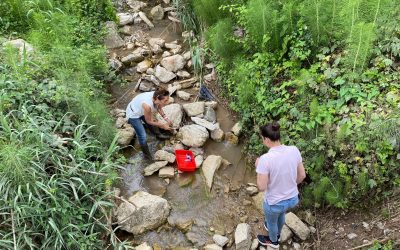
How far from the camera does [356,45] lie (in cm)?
438

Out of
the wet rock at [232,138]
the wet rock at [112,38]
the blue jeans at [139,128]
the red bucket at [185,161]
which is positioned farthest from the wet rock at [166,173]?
the wet rock at [112,38]

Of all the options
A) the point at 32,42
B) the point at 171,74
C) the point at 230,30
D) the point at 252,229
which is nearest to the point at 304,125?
the point at 252,229

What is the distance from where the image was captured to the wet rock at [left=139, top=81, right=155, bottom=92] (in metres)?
6.73

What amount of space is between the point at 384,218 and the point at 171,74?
438 cm

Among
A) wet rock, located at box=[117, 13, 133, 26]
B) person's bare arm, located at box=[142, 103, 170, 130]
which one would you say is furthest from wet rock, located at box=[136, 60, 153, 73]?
person's bare arm, located at box=[142, 103, 170, 130]

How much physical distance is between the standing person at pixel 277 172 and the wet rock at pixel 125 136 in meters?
2.72

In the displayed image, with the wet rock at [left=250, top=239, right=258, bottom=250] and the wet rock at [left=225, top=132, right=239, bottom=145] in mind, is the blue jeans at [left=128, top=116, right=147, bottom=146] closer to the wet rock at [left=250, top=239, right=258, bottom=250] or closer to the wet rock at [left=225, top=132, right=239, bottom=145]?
the wet rock at [left=225, top=132, right=239, bottom=145]

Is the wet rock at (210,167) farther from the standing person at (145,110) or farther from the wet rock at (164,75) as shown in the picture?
the wet rock at (164,75)

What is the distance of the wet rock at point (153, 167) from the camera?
5266 millimetres

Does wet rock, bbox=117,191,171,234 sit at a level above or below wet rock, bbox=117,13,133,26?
below

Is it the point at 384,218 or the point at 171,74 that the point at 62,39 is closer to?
the point at 171,74

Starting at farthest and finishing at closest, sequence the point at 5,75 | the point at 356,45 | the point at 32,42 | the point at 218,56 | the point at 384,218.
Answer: the point at 218,56
the point at 32,42
the point at 5,75
the point at 356,45
the point at 384,218

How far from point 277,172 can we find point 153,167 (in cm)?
240

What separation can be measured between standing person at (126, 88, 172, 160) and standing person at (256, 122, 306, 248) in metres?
1.96
